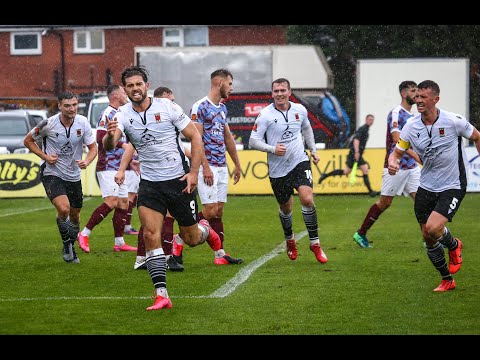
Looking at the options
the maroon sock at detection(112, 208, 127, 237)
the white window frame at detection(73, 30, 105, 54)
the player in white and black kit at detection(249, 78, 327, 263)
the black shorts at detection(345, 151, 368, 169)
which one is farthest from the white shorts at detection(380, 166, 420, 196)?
the white window frame at detection(73, 30, 105, 54)

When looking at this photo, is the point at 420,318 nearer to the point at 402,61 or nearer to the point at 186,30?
the point at 402,61

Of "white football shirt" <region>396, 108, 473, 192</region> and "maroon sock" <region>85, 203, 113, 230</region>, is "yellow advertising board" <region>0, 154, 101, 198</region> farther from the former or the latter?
"white football shirt" <region>396, 108, 473, 192</region>

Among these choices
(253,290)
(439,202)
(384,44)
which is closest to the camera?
(439,202)

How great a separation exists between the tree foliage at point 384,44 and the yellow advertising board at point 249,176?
57.5 feet

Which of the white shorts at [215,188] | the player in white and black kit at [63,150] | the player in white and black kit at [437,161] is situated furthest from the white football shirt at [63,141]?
the player in white and black kit at [437,161]

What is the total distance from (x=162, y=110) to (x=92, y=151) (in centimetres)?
359

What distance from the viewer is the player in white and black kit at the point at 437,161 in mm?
10953

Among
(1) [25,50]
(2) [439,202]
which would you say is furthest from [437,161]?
(1) [25,50]

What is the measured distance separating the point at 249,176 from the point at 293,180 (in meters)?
13.9

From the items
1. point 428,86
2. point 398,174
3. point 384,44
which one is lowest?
point 398,174

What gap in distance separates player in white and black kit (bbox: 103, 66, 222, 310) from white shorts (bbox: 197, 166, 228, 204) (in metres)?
2.66

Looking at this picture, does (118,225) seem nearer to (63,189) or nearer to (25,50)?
(63,189)

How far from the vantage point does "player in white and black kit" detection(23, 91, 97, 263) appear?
13.6 m

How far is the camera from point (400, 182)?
15406 millimetres
